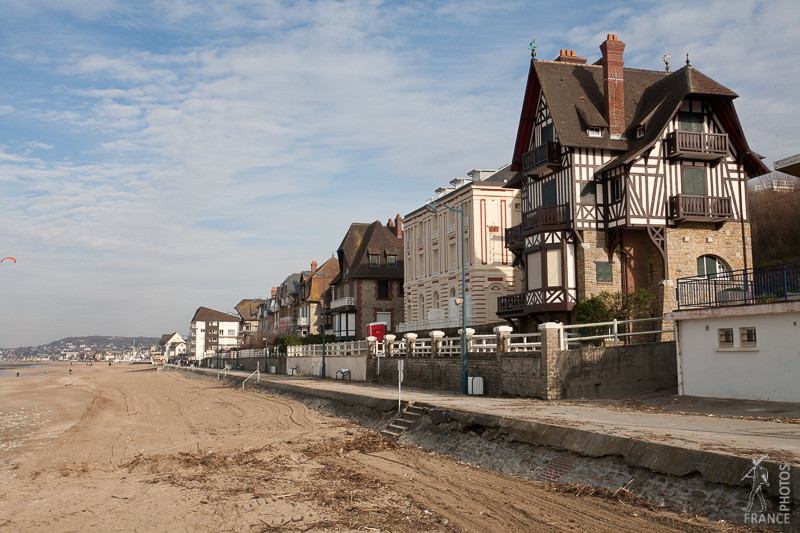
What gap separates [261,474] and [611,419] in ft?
24.8

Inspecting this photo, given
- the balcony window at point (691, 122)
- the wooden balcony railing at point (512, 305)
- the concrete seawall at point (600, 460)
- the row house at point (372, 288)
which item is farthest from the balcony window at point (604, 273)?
the row house at point (372, 288)

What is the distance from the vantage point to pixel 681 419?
48.9 feet

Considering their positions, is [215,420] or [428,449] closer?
[428,449]

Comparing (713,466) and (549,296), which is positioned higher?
(549,296)

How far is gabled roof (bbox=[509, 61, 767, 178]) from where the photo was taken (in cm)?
2962

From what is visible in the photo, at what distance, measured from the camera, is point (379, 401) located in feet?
76.1

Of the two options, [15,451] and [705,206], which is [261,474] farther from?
[705,206]

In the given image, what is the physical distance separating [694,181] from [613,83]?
18.7 feet

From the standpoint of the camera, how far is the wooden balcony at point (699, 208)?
2898 cm

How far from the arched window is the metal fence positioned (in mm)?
9097

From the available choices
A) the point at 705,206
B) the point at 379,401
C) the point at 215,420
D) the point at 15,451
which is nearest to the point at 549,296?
the point at 705,206

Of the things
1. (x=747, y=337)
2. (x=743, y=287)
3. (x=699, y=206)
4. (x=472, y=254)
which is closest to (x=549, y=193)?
(x=699, y=206)

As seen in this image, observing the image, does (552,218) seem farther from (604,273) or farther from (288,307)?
(288,307)

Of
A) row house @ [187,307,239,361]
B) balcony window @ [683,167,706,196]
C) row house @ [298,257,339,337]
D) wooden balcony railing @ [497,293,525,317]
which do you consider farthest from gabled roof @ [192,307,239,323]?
balcony window @ [683,167,706,196]
